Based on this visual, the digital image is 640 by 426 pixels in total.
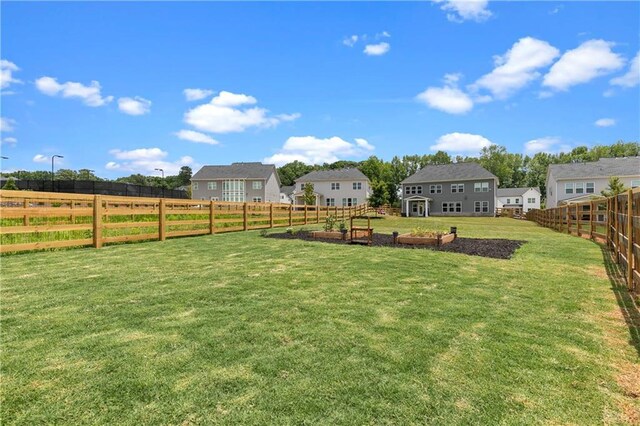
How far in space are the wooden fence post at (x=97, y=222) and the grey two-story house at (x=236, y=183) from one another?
3771cm

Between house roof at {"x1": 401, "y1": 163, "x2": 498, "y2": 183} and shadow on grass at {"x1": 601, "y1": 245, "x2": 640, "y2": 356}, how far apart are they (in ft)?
126

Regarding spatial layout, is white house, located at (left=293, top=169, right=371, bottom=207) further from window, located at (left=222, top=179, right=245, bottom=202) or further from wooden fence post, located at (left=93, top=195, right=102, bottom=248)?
wooden fence post, located at (left=93, top=195, right=102, bottom=248)

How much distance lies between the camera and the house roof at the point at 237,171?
47.8 metres

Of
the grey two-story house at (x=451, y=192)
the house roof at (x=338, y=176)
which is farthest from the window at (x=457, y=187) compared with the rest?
the house roof at (x=338, y=176)

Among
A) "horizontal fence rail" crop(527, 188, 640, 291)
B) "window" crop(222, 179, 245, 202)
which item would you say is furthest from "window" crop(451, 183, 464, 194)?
"horizontal fence rail" crop(527, 188, 640, 291)

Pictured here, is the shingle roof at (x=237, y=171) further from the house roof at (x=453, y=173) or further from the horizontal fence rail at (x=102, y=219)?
the horizontal fence rail at (x=102, y=219)

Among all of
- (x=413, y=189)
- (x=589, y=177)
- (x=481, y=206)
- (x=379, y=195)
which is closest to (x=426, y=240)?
(x=379, y=195)

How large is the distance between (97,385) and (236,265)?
4227mm

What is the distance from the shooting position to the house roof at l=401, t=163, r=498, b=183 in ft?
141

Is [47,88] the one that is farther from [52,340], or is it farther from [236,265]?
[52,340]

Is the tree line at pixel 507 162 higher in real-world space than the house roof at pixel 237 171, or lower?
higher

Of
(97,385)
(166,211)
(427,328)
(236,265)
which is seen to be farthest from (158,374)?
(166,211)

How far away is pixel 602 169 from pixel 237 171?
4408cm

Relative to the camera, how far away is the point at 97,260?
6.89m
